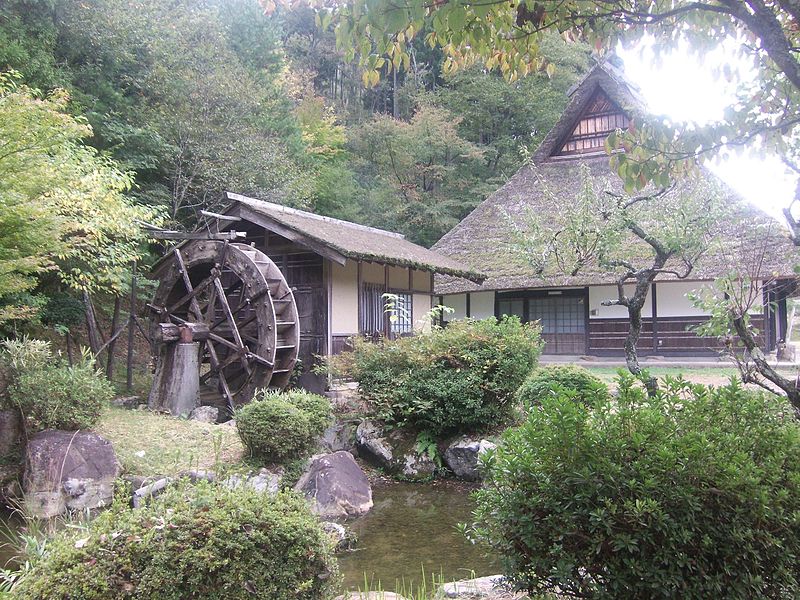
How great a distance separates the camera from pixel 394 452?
9266mm

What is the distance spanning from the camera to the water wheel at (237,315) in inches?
460

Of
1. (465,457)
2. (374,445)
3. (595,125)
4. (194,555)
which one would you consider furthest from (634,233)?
(595,125)

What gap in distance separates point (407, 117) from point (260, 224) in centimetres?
2238

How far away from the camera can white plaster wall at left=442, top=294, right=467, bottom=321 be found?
20391 millimetres

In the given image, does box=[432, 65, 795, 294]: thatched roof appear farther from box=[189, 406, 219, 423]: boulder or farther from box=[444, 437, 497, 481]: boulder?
box=[189, 406, 219, 423]: boulder

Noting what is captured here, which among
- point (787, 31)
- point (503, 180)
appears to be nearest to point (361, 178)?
point (503, 180)

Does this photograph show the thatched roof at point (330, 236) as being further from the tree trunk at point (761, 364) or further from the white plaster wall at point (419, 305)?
the tree trunk at point (761, 364)

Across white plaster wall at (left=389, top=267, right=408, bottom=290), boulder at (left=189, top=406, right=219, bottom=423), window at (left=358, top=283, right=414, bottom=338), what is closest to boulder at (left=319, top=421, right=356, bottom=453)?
boulder at (left=189, top=406, right=219, bottom=423)

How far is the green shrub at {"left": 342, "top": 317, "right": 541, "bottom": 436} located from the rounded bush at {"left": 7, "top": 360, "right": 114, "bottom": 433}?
3.78 meters

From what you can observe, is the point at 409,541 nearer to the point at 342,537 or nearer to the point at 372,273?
the point at 342,537

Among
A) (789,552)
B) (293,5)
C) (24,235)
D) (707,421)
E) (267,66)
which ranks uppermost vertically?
(267,66)

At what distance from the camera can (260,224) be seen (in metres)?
12.7

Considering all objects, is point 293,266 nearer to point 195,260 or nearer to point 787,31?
point 195,260

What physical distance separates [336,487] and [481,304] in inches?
534
